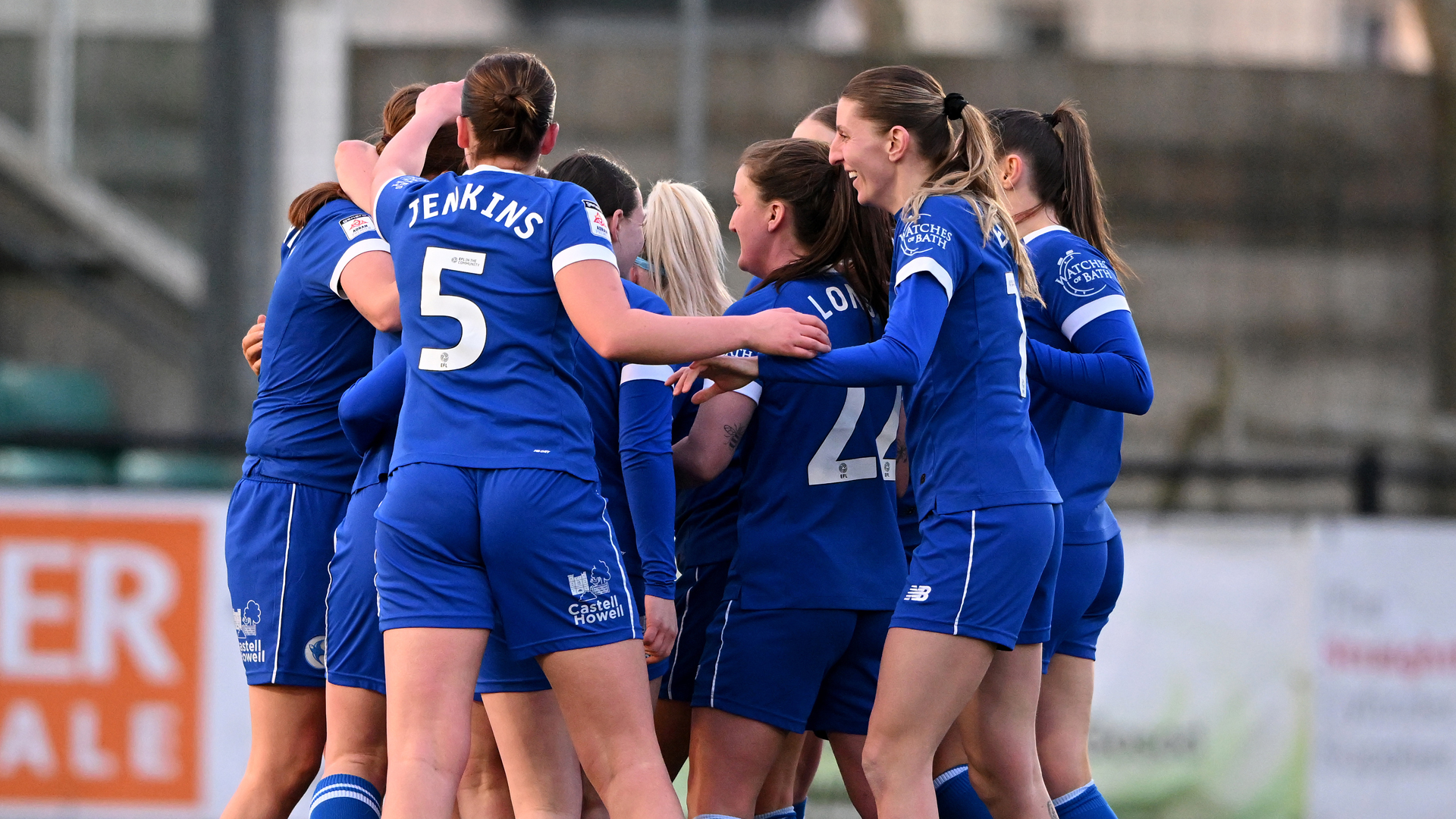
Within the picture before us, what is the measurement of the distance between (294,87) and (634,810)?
771 centimetres

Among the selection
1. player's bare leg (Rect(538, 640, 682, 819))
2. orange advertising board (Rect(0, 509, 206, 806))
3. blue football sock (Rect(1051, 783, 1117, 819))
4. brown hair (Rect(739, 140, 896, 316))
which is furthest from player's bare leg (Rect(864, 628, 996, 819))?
orange advertising board (Rect(0, 509, 206, 806))

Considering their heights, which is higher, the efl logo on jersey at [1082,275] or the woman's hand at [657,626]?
the efl logo on jersey at [1082,275]

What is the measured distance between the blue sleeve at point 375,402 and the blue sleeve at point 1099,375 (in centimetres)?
141

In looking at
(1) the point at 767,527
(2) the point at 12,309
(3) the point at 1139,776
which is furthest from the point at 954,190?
(2) the point at 12,309

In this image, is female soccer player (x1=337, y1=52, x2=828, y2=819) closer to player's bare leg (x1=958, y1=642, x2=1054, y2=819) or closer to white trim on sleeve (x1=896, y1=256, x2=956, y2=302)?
white trim on sleeve (x1=896, y1=256, x2=956, y2=302)

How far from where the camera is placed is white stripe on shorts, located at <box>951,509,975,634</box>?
3.14 metres

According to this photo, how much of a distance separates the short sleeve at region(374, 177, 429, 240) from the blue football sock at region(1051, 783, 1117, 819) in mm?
2069

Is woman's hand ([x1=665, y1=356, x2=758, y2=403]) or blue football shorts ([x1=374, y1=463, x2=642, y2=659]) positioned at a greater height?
woman's hand ([x1=665, y1=356, x2=758, y2=403])

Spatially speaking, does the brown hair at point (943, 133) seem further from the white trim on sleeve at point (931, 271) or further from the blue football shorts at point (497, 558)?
the blue football shorts at point (497, 558)

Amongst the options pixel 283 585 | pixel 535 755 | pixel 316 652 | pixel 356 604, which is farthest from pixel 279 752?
pixel 535 755

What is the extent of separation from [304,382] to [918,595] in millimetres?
1492

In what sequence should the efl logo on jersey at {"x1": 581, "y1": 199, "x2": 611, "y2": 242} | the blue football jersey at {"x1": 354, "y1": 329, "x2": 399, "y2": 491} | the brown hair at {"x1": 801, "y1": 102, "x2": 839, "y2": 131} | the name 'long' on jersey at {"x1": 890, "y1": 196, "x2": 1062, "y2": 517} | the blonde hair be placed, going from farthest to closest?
→ the brown hair at {"x1": 801, "y1": 102, "x2": 839, "y2": 131}
the blonde hair
the blue football jersey at {"x1": 354, "y1": 329, "x2": 399, "y2": 491}
the name 'long' on jersey at {"x1": 890, "y1": 196, "x2": 1062, "y2": 517}
the efl logo on jersey at {"x1": 581, "y1": 199, "x2": 611, "y2": 242}

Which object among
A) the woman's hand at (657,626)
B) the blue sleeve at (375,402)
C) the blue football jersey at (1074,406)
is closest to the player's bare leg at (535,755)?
the woman's hand at (657,626)

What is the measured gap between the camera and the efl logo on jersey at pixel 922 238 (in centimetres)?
315
